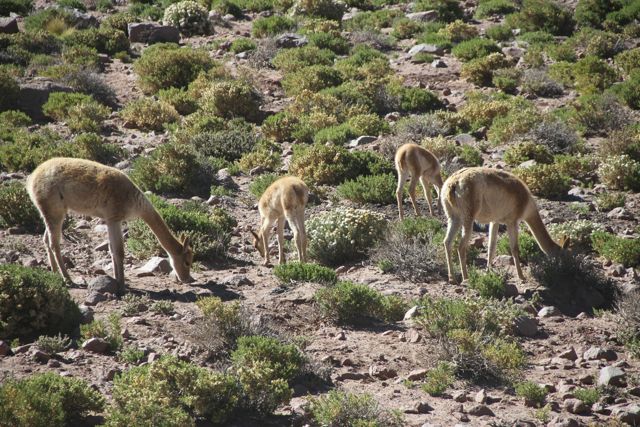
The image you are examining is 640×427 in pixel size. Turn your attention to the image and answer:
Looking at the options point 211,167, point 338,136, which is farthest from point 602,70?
point 211,167

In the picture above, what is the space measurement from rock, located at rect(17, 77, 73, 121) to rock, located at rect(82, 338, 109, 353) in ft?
42.0

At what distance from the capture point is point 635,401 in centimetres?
817

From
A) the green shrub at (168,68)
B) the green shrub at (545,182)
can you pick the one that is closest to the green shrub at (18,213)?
the green shrub at (545,182)

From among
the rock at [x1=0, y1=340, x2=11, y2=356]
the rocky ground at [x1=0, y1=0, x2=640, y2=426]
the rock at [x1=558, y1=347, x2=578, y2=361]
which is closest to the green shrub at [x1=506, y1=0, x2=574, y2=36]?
the rocky ground at [x1=0, y1=0, x2=640, y2=426]

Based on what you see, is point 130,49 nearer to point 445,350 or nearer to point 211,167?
point 211,167

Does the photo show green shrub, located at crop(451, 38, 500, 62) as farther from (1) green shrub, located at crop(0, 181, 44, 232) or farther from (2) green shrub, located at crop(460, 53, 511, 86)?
(1) green shrub, located at crop(0, 181, 44, 232)

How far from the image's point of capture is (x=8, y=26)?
26.9 meters

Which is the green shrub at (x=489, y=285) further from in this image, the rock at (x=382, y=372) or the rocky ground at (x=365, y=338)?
the rock at (x=382, y=372)

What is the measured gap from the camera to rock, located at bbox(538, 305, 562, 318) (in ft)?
34.6

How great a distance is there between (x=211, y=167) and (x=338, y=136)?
3.41 meters

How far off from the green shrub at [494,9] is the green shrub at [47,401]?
1006 inches

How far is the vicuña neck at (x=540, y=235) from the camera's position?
11.8 meters

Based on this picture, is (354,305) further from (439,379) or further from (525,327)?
(525,327)

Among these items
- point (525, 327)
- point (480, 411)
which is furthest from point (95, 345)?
point (525, 327)
